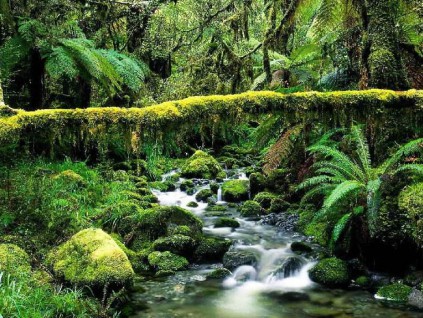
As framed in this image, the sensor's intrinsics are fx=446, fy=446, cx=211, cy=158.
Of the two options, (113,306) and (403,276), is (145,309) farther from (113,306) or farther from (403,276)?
(403,276)

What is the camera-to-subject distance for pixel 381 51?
573 centimetres

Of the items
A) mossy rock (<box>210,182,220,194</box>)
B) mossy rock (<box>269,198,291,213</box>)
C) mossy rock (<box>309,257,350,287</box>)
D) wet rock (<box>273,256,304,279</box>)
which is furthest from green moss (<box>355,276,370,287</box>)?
mossy rock (<box>210,182,220,194</box>)

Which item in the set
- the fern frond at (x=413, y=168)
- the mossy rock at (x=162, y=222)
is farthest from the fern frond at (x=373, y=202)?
the mossy rock at (x=162, y=222)

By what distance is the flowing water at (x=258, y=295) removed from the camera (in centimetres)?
478

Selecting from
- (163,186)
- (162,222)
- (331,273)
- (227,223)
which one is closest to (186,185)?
(163,186)

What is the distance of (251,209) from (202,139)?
2.42 m

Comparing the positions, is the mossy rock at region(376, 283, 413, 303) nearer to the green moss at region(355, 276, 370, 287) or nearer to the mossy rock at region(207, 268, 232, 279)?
the green moss at region(355, 276, 370, 287)

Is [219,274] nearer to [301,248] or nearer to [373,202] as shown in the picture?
[301,248]

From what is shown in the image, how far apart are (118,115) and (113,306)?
215 centimetres

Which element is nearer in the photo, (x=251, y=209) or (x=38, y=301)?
(x=38, y=301)

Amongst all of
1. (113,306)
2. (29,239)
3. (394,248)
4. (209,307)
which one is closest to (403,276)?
(394,248)

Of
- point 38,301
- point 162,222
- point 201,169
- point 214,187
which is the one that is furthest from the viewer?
point 201,169

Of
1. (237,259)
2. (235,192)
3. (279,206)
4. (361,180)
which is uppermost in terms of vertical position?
(361,180)

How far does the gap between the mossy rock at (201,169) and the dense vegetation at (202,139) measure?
1.10 meters
